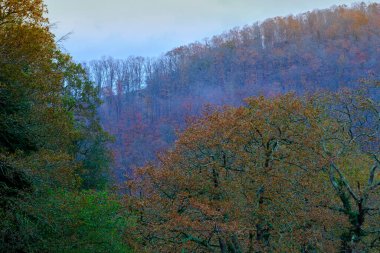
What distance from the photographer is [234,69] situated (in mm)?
63750

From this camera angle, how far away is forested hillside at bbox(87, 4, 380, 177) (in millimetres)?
47819

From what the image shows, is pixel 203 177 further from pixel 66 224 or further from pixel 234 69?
pixel 234 69

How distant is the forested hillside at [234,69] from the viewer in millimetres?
47819

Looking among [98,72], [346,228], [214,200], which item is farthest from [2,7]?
[98,72]

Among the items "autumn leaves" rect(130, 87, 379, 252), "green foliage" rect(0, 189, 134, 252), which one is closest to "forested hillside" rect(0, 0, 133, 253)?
"green foliage" rect(0, 189, 134, 252)

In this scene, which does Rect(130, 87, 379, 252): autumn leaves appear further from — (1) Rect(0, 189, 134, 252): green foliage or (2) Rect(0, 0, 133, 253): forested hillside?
(2) Rect(0, 0, 133, 253): forested hillside

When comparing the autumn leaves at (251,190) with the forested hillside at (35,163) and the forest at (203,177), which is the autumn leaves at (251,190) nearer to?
the forest at (203,177)

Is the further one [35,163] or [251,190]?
[251,190]

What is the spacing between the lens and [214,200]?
1141cm

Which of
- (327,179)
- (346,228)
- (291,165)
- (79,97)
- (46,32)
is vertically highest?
(46,32)

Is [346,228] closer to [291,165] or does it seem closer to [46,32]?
[291,165]

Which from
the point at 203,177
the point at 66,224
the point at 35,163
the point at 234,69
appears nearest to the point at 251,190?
the point at 203,177

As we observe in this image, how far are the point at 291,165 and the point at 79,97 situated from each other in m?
12.0

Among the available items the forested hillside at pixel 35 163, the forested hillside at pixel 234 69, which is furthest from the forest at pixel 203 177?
the forested hillside at pixel 234 69
